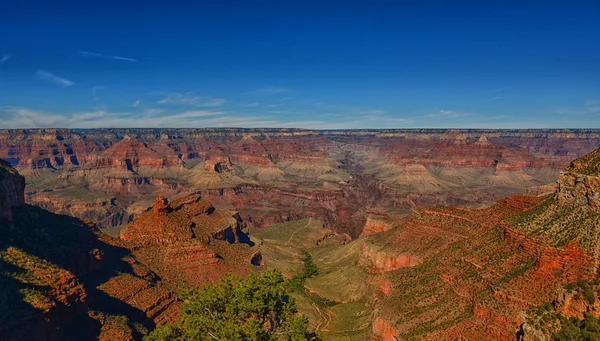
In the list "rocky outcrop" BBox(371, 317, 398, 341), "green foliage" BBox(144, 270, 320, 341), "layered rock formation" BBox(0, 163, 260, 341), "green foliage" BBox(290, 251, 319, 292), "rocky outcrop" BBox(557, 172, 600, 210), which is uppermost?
"rocky outcrop" BBox(557, 172, 600, 210)

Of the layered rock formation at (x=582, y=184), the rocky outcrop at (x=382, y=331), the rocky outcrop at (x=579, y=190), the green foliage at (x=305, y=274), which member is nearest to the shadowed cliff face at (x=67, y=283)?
the rocky outcrop at (x=382, y=331)

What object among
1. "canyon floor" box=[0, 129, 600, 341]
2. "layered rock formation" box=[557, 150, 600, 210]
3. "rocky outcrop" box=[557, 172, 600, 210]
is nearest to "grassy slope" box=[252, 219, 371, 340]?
"canyon floor" box=[0, 129, 600, 341]

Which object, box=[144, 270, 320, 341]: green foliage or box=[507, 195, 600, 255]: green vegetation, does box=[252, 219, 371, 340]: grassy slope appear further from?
box=[144, 270, 320, 341]: green foliage

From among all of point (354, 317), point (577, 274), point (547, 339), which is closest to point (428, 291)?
point (354, 317)

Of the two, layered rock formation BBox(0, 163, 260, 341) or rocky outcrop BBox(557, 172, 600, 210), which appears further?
rocky outcrop BBox(557, 172, 600, 210)

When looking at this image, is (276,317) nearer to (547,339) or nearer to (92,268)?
(547,339)

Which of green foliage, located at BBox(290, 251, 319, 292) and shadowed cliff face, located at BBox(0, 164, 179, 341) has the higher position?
shadowed cliff face, located at BBox(0, 164, 179, 341)

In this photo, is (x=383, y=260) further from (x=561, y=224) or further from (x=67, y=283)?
(x=67, y=283)

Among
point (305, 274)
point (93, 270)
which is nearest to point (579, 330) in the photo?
point (93, 270)
